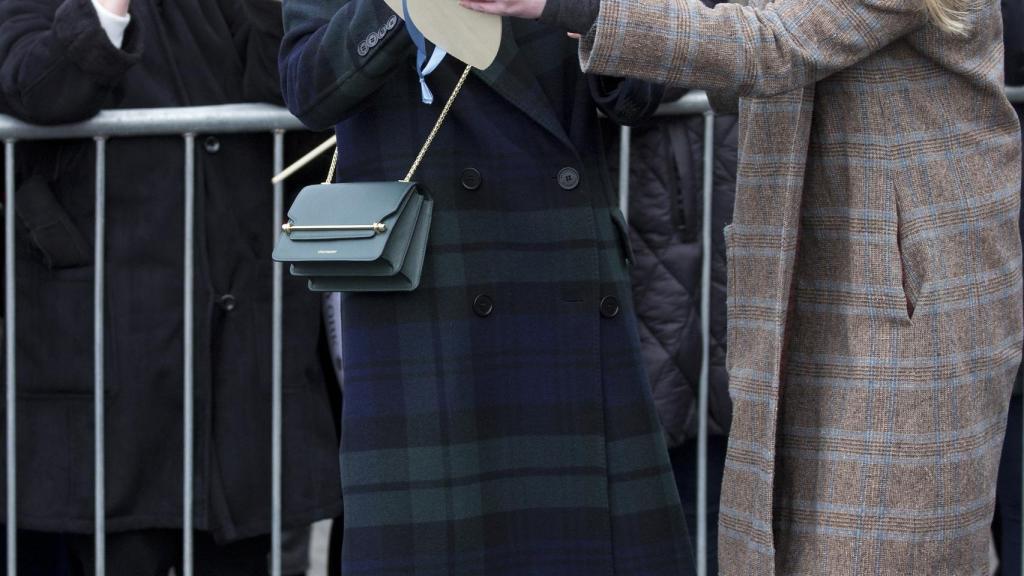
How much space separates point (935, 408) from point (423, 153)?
2.95 ft

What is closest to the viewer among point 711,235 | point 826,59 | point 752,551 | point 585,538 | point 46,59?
point 826,59

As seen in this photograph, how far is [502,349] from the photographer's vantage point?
2.77m

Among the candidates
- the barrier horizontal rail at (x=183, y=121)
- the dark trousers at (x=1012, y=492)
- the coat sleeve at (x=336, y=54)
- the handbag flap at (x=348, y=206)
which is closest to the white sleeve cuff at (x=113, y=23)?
the barrier horizontal rail at (x=183, y=121)

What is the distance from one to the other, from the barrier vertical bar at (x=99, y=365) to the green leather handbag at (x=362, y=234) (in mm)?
850

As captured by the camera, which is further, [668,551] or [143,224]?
[143,224]

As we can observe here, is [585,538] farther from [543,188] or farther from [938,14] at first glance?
[938,14]

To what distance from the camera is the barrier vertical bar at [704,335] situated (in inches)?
141

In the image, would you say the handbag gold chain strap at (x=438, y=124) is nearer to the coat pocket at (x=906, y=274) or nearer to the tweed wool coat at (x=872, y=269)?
the tweed wool coat at (x=872, y=269)

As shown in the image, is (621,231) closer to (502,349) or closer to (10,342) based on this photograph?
(502,349)

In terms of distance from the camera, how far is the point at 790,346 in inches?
104

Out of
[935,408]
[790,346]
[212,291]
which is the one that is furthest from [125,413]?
[935,408]

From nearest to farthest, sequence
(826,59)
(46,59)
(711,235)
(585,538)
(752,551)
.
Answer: (826,59)
(752,551)
(585,538)
(46,59)
(711,235)

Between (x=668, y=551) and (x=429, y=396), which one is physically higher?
(x=429, y=396)

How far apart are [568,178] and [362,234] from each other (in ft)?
1.22
